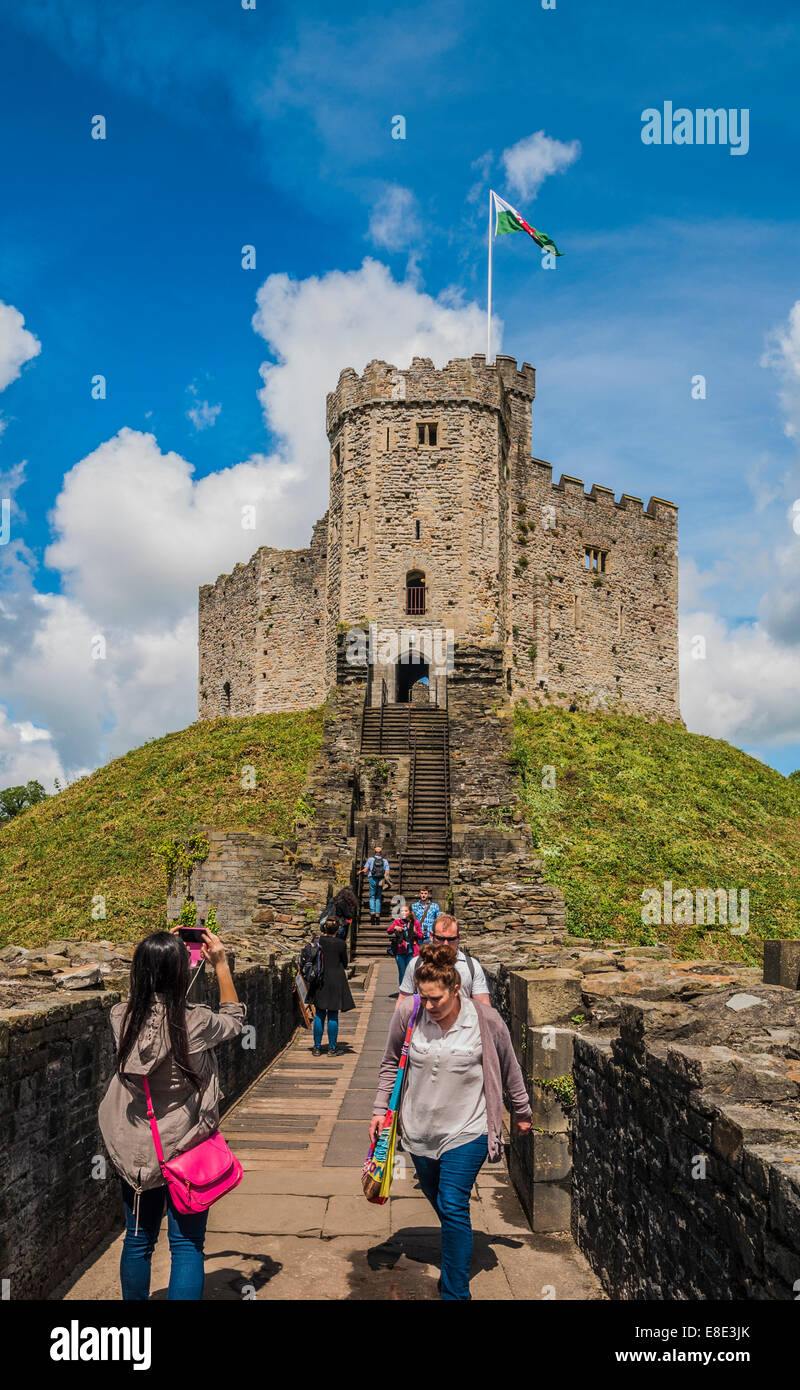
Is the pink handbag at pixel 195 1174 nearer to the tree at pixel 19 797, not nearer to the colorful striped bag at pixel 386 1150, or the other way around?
the colorful striped bag at pixel 386 1150

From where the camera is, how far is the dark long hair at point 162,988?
3836 millimetres

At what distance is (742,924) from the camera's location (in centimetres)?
1934

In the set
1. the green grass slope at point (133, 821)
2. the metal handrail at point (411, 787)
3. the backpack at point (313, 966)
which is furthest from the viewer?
the metal handrail at point (411, 787)

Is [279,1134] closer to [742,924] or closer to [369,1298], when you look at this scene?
[369,1298]

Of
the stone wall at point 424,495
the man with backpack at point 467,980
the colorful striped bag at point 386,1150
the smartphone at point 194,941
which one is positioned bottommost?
the colorful striped bag at point 386,1150

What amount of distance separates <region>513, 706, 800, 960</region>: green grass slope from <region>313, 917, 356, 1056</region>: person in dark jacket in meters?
7.69

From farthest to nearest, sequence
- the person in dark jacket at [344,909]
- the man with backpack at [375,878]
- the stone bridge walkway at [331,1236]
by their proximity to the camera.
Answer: the man with backpack at [375,878] < the person in dark jacket at [344,909] < the stone bridge walkway at [331,1236]

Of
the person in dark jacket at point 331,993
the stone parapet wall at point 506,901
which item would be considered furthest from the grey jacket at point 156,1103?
the stone parapet wall at point 506,901

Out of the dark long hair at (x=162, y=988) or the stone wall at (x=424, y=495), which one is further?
the stone wall at (x=424, y=495)

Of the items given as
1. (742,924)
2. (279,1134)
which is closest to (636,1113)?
(279,1134)

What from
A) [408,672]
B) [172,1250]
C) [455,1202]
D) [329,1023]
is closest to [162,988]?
[172,1250]

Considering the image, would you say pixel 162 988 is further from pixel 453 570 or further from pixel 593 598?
pixel 593 598

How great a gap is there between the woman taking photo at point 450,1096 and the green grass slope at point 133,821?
1550 cm

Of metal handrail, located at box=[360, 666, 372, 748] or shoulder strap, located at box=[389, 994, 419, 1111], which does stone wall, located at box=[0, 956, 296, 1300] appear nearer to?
shoulder strap, located at box=[389, 994, 419, 1111]
